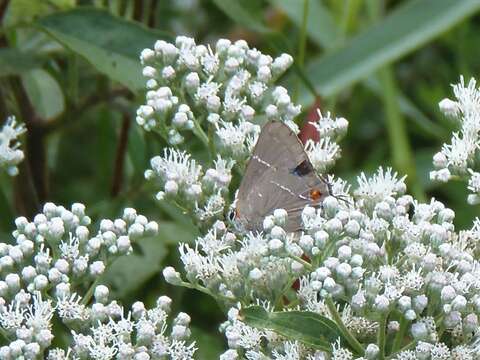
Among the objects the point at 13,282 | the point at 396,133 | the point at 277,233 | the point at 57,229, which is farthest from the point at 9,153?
the point at 396,133

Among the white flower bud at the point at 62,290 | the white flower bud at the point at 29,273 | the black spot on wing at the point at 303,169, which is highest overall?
the black spot on wing at the point at 303,169

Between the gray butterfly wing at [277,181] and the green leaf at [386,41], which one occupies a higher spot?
the green leaf at [386,41]

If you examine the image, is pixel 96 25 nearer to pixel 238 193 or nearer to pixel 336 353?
pixel 238 193

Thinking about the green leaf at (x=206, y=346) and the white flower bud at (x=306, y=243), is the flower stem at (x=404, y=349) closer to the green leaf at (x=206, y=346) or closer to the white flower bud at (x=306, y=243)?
the white flower bud at (x=306, y=243)

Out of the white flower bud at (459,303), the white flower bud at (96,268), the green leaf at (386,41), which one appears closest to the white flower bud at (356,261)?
the white flower bud at (459,303)

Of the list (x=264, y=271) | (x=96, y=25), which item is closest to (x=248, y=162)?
(x=264, y=271)

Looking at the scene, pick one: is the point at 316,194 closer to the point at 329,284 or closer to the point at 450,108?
the point at 329,284

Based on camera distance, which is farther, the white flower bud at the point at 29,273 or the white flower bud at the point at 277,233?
the white flower bud at the point at 29,273

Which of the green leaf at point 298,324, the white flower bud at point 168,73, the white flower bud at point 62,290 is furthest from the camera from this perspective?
the white flower bud at point 168,73

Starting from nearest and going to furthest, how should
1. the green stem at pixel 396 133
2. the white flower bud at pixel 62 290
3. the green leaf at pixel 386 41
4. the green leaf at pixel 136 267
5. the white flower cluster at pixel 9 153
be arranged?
1. the white flower bud at pixel 62 290
2. the white flower cluster at pixel 9 153
3. the green leaf at pixel 136 267
4. the green leaf at pixel 386 41
5. the green stem at pixel 396 133
